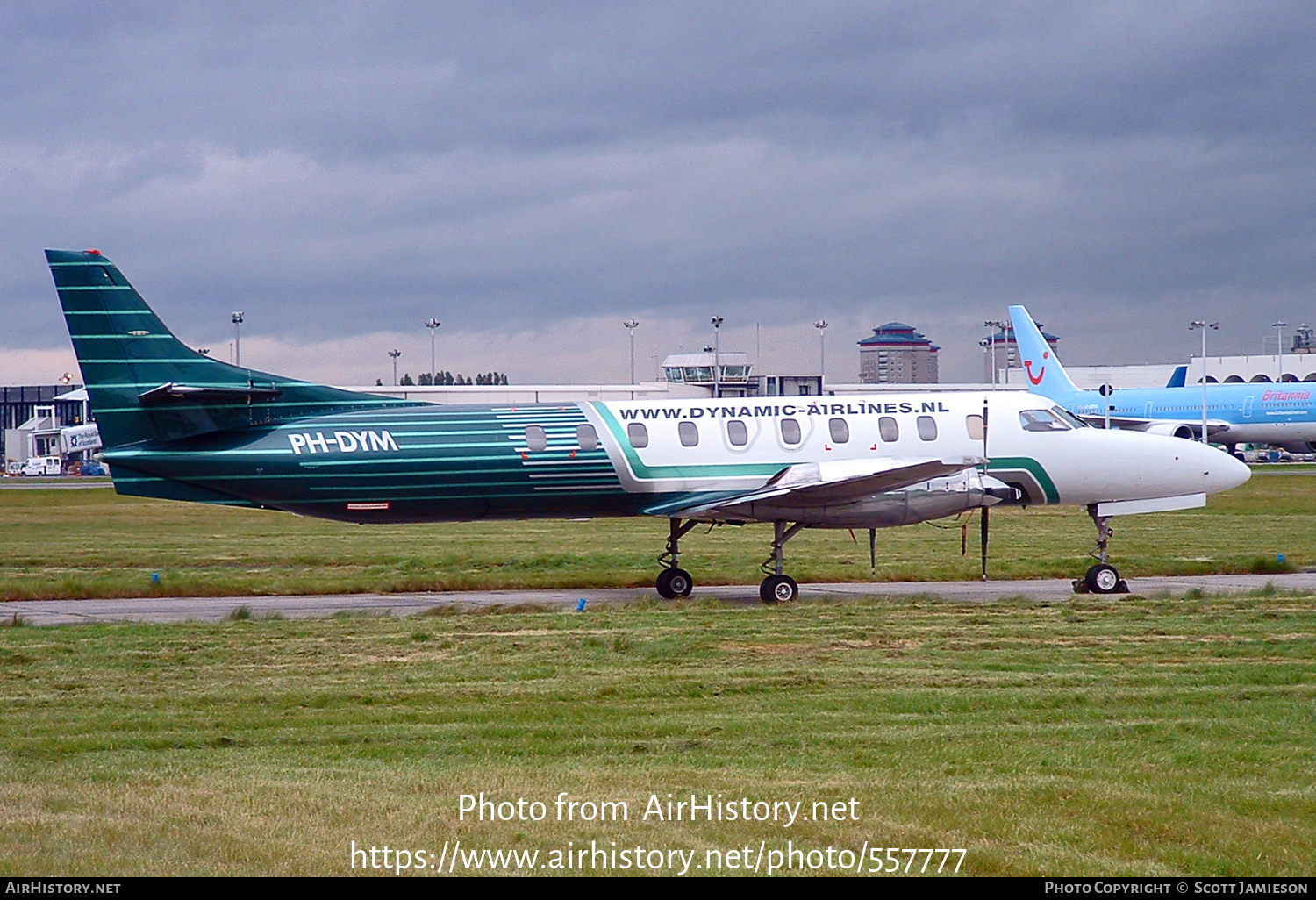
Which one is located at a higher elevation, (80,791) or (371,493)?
(371,493)

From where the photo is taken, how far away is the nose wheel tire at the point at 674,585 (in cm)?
2273

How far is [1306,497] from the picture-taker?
158ft

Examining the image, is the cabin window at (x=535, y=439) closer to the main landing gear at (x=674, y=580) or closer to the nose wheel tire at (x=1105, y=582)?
the main landing gear at (x=674, y=580)

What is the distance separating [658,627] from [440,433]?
229 inches

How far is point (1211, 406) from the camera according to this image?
7369 cm

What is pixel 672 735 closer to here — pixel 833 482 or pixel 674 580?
pixel 833 482

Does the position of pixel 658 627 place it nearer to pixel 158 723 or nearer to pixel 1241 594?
pixel 158 723

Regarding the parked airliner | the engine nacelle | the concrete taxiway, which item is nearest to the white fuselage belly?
the concrete taxiway

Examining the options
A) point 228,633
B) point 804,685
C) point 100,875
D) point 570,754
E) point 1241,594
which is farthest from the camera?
point 1241,594

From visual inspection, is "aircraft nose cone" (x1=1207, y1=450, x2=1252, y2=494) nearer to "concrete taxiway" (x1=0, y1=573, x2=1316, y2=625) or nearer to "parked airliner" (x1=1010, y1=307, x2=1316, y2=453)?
"concrete taxiway" (x1=0, y1=573, x2=1316, y2=625)

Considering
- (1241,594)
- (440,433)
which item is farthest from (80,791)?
(1241,594)

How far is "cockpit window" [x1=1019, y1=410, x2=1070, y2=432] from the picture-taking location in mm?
23047

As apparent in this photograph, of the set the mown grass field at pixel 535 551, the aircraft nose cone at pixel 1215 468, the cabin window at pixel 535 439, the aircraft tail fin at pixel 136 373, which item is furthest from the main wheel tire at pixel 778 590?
the aircraft tail fin at pixel 136 373

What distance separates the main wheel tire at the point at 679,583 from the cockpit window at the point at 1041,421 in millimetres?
6473
